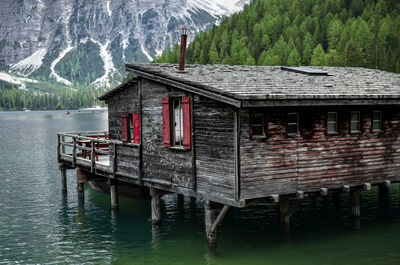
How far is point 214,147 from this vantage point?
1755 centimetres

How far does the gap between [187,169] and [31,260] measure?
23.5ft

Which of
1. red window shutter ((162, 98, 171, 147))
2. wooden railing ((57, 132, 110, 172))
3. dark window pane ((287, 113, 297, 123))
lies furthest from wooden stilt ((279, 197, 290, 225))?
wooden railing ((57, 132, 110, 172))

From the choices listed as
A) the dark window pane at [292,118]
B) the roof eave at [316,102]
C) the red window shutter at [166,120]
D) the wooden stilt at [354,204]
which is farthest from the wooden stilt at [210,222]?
the wooden stilt at [354,204]

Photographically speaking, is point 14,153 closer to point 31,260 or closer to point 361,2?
point 31,260

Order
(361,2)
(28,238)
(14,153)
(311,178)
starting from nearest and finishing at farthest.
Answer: (311,178) → (28,238) → (14,153) → (361,2)

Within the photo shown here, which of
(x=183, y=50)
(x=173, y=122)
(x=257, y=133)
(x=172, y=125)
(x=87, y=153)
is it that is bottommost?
(x=87, y=153)

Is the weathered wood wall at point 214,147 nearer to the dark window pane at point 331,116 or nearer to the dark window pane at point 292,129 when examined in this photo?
the dark window pane at point 292,129

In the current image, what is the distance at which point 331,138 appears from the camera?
19.1 m

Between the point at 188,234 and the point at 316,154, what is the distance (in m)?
6.93

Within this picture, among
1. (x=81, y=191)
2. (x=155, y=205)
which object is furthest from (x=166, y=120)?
(x=81, y=191)

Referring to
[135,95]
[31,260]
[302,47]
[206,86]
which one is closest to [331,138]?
[206,86]

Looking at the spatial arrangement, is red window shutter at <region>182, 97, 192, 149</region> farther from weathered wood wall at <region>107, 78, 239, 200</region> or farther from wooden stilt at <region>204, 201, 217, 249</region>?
wooden stilt at <region>204, 201, 217, 249</region>

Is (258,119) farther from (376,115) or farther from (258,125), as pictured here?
(376,115)

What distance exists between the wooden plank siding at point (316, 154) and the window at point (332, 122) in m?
0.17
